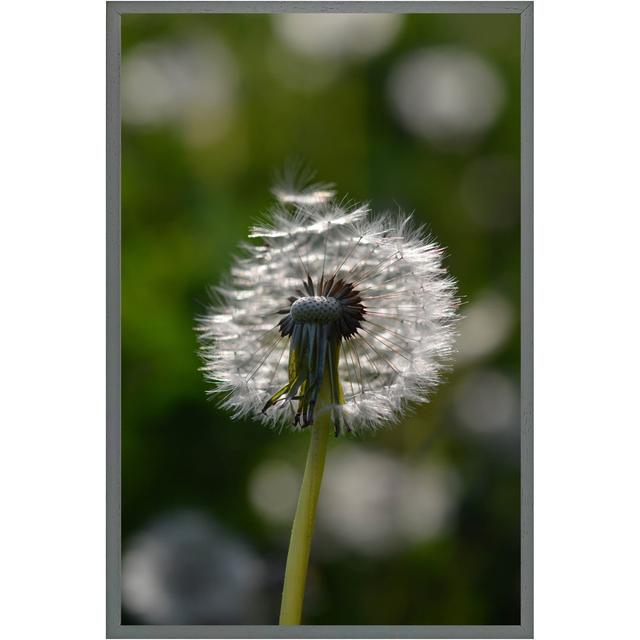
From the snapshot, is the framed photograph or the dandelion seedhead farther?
the framed photograph

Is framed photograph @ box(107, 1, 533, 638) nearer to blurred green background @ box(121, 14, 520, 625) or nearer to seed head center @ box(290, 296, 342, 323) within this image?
blurred green background @ box(121, 14, 520, 625)

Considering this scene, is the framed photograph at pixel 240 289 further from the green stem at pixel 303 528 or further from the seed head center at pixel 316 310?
the seed head center at pixel 316 310

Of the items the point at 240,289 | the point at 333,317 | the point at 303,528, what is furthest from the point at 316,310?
the point at 303,528

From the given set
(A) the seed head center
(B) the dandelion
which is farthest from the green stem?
(A) the seed head center

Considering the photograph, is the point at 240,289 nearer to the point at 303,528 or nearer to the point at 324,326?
the point at 324,326
